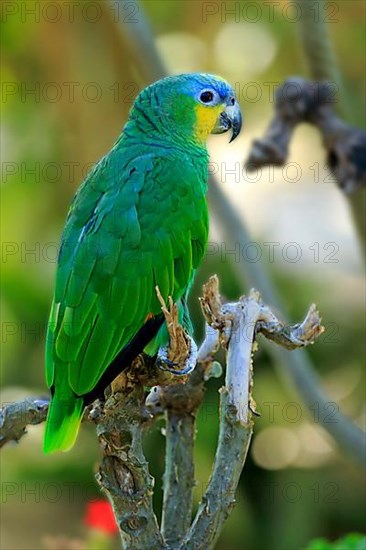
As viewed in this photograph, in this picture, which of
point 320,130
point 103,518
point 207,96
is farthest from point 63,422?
point 320,130

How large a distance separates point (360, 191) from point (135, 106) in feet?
2.50

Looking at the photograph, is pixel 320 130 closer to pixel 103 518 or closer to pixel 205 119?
pixel 205 119

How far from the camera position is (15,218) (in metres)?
5.27

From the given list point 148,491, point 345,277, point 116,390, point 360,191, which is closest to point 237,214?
point 360,191

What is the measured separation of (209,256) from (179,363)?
2867mm

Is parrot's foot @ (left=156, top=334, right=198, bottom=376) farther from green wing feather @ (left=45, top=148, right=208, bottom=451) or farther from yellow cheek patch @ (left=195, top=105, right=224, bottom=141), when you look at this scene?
yellow cheek patch @ (left=195, top=105, right=224, bottom=141)

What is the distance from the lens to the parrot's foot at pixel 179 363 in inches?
65.3

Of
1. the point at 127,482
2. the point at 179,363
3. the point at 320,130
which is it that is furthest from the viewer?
the point at 320,130

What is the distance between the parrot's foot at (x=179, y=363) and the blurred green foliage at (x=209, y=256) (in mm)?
1809

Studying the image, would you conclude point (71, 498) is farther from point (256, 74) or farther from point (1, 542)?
point (256, 74)

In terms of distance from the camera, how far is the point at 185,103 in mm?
2133

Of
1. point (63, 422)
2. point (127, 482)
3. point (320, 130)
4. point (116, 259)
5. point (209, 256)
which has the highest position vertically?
point (209, 256)

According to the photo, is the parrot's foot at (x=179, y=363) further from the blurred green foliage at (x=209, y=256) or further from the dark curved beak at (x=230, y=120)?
the blurred green foliage at (x=209, y=256)

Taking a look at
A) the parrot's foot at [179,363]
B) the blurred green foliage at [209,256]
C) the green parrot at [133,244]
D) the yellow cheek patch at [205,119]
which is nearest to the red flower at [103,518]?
the green parrot at [133,244]
